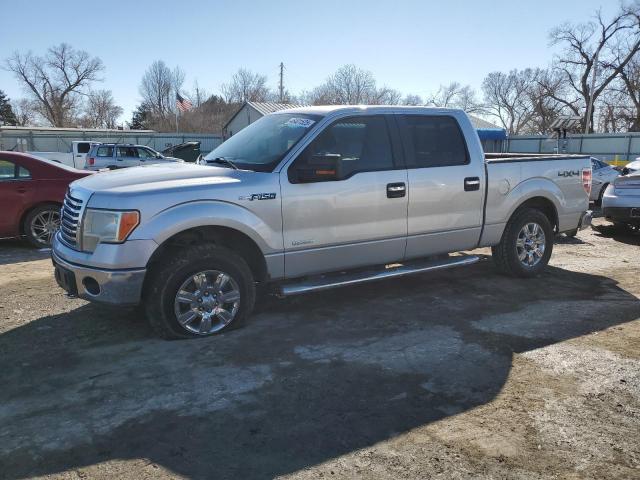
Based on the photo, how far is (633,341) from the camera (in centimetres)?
464

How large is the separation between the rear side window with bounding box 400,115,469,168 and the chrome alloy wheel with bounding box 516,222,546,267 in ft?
4.60

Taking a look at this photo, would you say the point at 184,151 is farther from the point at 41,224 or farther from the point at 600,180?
the point at 41,224

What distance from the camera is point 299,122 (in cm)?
527

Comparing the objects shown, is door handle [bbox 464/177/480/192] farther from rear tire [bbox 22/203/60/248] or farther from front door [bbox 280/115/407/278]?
rear tire [bbox 22/203/60/248]

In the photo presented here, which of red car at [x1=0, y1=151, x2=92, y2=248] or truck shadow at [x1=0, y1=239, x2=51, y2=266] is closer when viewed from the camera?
truck shadow at [x1=0, y1=239, x2=51, y2=266]

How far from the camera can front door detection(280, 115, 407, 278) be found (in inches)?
193

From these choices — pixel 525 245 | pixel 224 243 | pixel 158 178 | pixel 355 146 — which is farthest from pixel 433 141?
pixel 158 178

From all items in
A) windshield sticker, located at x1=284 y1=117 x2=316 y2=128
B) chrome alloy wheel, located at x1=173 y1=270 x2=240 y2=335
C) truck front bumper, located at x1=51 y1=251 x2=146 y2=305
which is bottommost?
chrome alloy wheel, located at x1=173 y1=270 x2=240 y2=335

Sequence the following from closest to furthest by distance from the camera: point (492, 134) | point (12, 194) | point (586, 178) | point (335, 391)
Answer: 1. point (335, 391)
2. point (586, 178)
3. point (12, 194)
4. point (492, 134)

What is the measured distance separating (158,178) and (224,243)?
795 millimetres

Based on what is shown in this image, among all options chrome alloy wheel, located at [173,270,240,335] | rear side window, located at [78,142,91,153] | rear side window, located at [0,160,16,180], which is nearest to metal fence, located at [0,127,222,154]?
rear side window, located at [78,142,91,153]

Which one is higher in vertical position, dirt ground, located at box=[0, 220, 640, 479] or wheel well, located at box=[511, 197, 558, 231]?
wheel well, located at box=[511, 197, 558, 231]

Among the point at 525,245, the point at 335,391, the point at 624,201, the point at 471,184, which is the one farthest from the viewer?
the point at 624,201

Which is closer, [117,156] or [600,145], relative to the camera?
[117,156]
